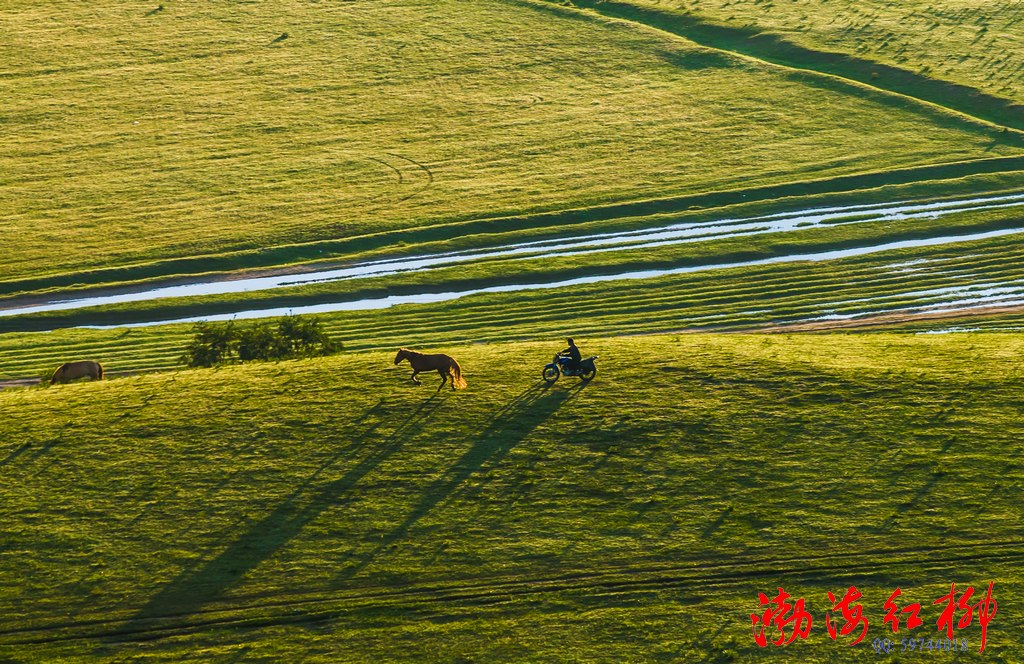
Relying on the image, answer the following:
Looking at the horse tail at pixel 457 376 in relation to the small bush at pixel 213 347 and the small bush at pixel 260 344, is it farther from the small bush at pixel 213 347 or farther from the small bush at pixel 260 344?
the small bush at pixel 213 347

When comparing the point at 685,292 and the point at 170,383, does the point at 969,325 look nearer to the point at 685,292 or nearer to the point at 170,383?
the point at 685,292

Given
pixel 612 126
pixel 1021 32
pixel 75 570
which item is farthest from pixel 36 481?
pixel 1021 32

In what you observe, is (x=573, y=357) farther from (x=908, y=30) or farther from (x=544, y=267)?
(x=908, y=30)

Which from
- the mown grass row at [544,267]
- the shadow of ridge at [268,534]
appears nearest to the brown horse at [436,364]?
the shadow of ridge at [268,534]

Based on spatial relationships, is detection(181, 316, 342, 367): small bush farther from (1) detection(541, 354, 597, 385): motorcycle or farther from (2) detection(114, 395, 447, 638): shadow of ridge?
(1) detection(541, 354, 597, 385): motorcycle

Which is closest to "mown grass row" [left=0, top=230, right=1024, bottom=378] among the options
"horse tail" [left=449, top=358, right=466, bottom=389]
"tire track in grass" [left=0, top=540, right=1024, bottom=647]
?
"horse tail" [left=449, top=358, right=466, bottom=389]

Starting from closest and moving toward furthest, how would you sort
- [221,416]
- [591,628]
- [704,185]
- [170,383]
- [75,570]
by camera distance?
[591,628] < [75,570] < [221,416] < [170,383] < [704,185]
